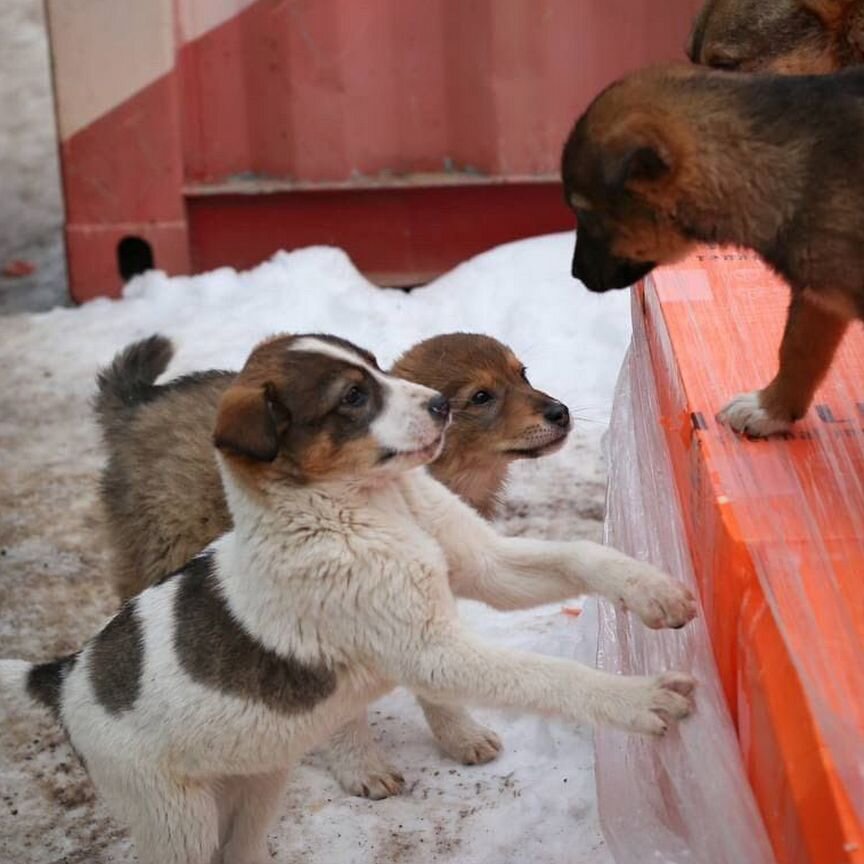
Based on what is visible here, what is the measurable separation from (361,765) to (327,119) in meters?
4.29

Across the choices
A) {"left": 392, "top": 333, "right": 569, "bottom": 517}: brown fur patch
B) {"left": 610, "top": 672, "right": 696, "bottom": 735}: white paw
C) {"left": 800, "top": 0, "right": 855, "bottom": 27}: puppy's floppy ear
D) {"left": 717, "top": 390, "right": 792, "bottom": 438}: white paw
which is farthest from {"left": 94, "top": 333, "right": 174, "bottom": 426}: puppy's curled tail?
{"left": 800, "top": 0, "right": 855, "bottom": 27}: puppy's floppy ear

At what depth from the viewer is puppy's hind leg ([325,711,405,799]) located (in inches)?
174

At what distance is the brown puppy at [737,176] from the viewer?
3.18m

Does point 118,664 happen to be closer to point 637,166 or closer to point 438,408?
point 438,408

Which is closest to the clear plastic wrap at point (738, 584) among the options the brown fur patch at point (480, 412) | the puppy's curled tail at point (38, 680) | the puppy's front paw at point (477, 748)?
the brown fur patch at point (480, 412)

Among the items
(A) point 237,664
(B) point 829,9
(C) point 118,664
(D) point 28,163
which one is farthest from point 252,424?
(D) point 28,163

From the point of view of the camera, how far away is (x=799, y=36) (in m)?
5.01

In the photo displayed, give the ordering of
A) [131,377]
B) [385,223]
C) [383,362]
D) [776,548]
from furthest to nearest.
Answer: [385,223], [383,362], [131,377], [776,548]

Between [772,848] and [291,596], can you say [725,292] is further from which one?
[772,848]

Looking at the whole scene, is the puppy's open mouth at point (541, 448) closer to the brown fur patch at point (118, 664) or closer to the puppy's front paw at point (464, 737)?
the puppy's front paw at point (464, 737)

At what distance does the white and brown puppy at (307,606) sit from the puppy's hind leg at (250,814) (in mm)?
135

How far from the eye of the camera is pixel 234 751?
353cm

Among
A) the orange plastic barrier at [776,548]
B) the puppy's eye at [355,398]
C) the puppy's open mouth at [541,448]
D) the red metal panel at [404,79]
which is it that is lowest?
the puppy's open mouth at [541,448]

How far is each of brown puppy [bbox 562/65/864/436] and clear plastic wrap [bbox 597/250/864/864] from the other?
0.37m
